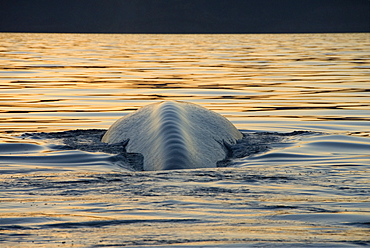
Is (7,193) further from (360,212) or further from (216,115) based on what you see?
(216,115)

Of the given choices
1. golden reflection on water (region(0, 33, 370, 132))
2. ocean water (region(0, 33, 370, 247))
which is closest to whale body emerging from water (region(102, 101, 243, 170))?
ocean water (region(0, 33, 370, 247))

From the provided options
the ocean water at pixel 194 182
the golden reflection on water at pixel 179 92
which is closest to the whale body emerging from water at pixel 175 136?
the ocean water at pixel 194 182

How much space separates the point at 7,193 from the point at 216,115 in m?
4.55

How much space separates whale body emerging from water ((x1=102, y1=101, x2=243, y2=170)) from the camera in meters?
8.21

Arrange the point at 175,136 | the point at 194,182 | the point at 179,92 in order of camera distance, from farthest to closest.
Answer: the point at 179,92
the point at 175,136
the point at 194,182

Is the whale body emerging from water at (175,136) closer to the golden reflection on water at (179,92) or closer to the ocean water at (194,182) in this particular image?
the ocean water at (194,182)

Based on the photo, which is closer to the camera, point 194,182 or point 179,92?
point 194,182

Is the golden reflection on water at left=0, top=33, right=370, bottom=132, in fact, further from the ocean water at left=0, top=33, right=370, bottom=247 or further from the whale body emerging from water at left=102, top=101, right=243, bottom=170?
the whale body emerging from water at left=102, top=101, right=243, bottom=170

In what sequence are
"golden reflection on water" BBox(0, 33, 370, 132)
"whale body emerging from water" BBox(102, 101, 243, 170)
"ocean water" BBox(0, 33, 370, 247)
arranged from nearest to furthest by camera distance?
"ocean water" BBox(0, 33, 370, 247) < "whale body emerging from water" BBox(102, 101, 243, 170) < "golden reflection on water" BBox(0, 33, 370, 132)

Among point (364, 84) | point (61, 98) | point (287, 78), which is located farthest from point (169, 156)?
point (287, 78)

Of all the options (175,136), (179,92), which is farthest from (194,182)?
(179,92)

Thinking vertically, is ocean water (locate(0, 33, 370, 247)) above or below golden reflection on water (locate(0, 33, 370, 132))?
below

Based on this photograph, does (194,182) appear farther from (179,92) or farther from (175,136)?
(179,92)

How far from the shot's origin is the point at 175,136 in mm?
8578
